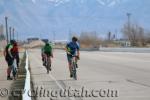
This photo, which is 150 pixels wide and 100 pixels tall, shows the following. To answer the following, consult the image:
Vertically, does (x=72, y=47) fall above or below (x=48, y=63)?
above

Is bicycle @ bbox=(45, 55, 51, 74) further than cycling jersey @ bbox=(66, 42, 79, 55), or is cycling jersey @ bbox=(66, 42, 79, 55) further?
bicycle @ bbox=(45, 55, 51, 74)

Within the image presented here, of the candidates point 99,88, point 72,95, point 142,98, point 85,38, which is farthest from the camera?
point 85,38

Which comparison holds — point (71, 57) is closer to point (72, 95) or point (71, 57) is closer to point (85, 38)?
point (72, 95)

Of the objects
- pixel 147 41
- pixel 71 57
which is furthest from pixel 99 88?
pixel 147 41

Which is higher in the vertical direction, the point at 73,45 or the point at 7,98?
the point at 73,45

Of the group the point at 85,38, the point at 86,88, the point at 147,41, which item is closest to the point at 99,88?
the point at 86,88

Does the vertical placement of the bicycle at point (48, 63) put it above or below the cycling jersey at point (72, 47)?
below

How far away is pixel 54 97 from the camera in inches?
676

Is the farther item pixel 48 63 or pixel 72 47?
pixel 48 63

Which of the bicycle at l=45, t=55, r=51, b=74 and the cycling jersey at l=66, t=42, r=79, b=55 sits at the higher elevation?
the cycling jersey at l=66, t=42, r=79, b=55

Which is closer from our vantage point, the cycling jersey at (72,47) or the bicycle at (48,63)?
the cycling jersey at (72,47)

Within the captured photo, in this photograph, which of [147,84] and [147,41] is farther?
[147,41]

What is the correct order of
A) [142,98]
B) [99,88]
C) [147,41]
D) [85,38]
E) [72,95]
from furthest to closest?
[85,38] < [147,41] < [99,88] < [72,95] < [142,98]

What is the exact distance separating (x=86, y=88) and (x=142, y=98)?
→ 3974 millimetres
